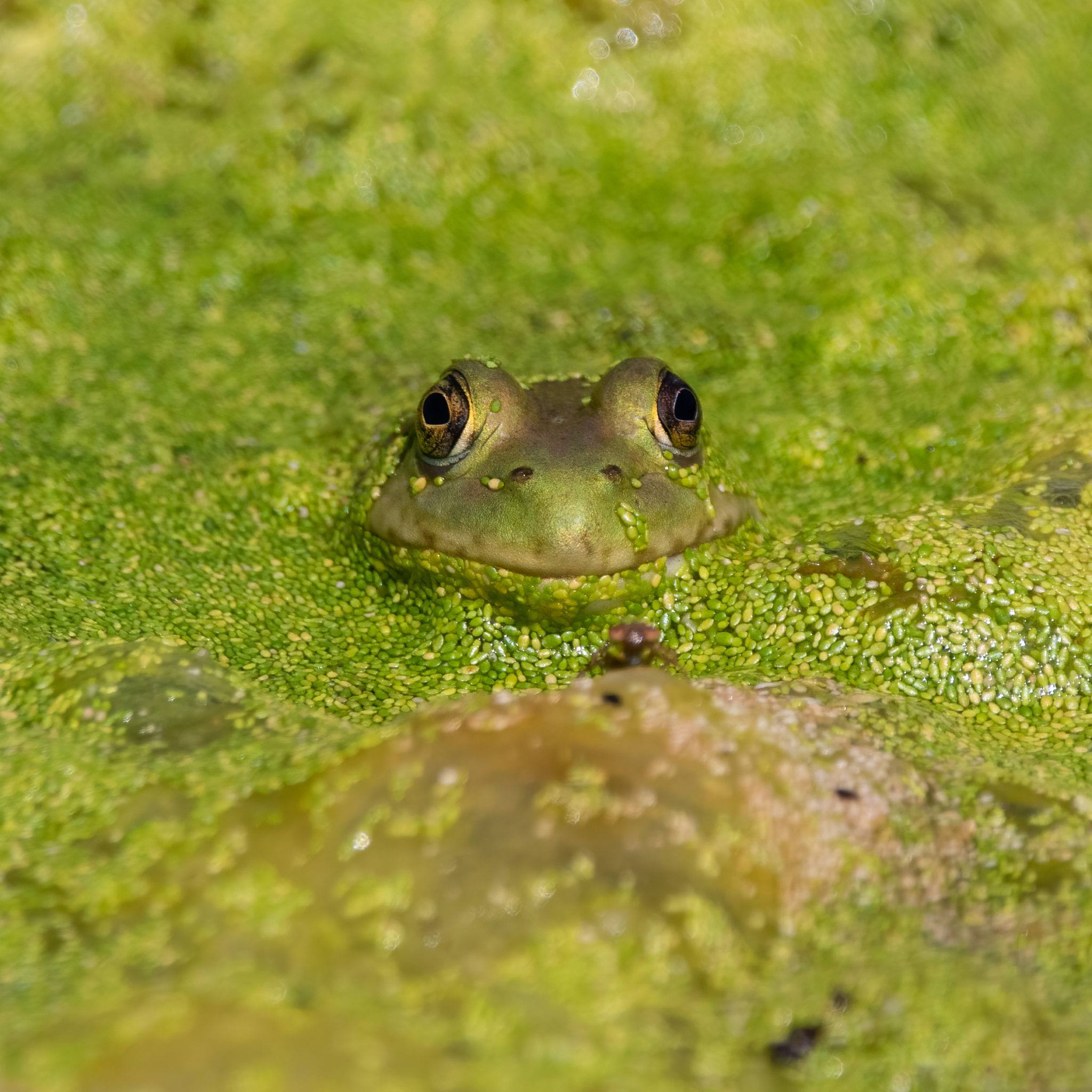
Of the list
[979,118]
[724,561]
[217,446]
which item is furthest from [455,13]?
[724,561]

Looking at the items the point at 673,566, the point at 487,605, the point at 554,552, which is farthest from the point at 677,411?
the point at 487,605

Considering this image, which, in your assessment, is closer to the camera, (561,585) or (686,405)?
(561,585)

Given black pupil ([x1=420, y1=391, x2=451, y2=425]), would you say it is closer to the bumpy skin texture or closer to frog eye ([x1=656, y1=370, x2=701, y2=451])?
the bumpy skin texture

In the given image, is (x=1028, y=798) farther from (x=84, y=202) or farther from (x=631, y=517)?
(x=84, y=202)

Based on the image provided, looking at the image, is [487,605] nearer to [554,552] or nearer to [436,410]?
[554,552]

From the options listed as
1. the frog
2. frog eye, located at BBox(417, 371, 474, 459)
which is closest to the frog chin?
the frog

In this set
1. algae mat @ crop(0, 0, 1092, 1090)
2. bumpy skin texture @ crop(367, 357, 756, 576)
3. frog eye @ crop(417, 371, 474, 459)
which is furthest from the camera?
frog eye @ crop(417, 371, 474, 459)
